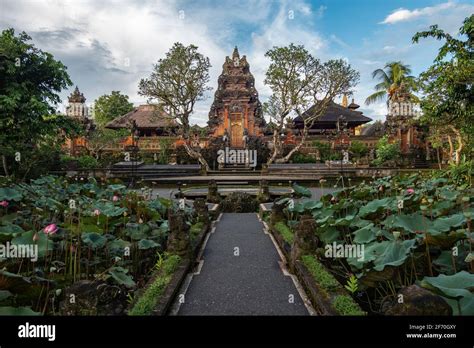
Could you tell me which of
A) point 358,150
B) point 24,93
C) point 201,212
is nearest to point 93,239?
point 201,212

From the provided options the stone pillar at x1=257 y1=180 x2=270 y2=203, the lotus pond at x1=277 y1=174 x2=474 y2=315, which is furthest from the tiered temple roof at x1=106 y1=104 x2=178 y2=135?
the lotus pond at x1=277 y1=174 x2=474 y2=315

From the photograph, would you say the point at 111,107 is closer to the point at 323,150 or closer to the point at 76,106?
the point at 76,106

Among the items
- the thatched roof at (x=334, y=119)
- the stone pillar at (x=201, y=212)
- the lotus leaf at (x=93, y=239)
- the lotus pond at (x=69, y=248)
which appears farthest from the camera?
the thatched roof at (x=334, y=119)

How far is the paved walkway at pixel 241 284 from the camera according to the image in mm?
3621

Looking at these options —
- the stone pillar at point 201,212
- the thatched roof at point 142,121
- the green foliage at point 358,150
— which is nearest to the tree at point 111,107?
the thatched roof at point 142,121

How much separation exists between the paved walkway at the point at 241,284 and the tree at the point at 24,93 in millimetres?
8358

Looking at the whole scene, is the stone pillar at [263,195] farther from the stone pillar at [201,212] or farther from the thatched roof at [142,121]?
the thatched roof at [142,121]

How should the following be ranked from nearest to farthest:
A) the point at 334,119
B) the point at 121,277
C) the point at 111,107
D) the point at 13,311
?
the point at 13,311 → the point at 121,277 → the point at 334,119 → the point at 111,107

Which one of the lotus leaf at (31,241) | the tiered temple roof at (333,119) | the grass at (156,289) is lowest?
the grass at (156,289)

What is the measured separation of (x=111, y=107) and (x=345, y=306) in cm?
4485

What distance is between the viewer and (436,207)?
15.9 feet

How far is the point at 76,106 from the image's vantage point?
28.3 metres
